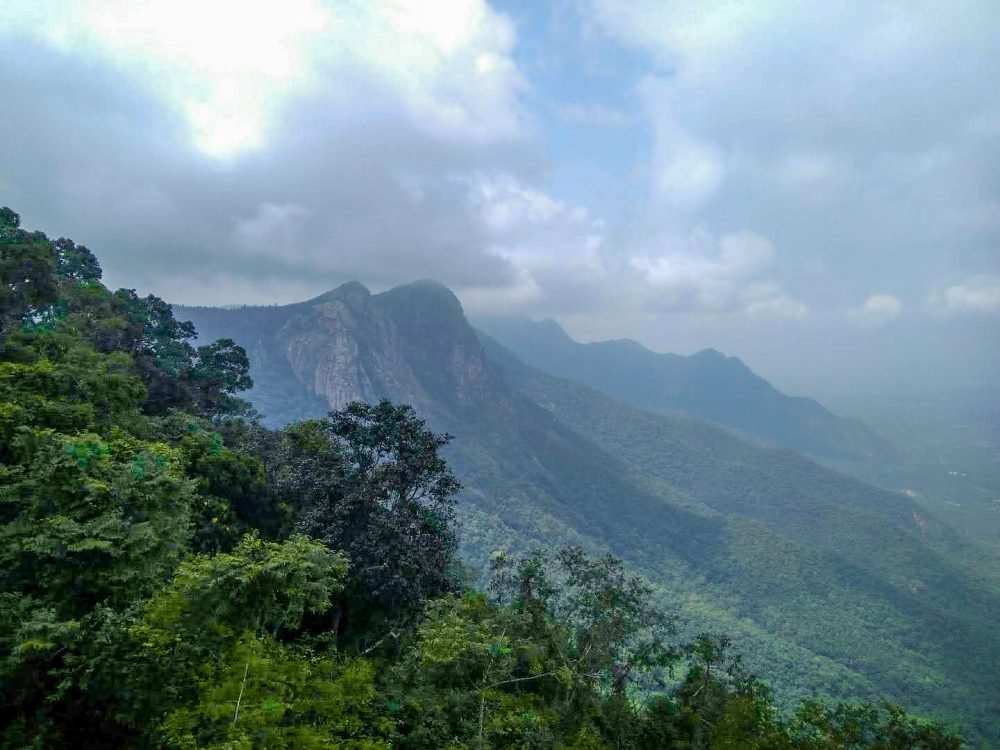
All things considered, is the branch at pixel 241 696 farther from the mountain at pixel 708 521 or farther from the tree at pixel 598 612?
the mountain at pixel 708 521

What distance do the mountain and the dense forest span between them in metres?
59.5

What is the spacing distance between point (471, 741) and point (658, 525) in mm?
134595

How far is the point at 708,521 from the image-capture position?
133m

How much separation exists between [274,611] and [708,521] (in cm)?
14060

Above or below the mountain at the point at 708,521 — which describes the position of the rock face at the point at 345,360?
above

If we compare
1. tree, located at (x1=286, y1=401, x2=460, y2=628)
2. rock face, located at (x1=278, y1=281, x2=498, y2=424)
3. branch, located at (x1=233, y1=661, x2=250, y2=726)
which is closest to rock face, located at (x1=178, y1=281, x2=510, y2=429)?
rock face, located at (x1=278, y1=281, x2=498, y2=424)

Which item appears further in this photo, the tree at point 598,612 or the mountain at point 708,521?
the mountain at point 708,521

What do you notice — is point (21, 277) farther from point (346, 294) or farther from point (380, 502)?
point (346, 294)

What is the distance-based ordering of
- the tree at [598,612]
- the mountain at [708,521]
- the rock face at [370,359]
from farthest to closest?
1. the rock face at [370,359]
2. the mountain at [708,521]
3. the tree at [598,612]

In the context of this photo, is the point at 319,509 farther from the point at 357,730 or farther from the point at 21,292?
the point at 21,292

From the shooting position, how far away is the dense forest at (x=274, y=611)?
790 centimetres

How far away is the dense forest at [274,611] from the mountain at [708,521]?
195 feet

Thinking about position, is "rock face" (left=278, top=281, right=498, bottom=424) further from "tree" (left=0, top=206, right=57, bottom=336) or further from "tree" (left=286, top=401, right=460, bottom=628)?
"tree" (left=286, top=401, right=460, bottom=628)

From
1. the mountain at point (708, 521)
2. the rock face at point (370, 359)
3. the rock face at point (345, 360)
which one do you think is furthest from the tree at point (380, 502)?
the rock face at point (370, 359)
